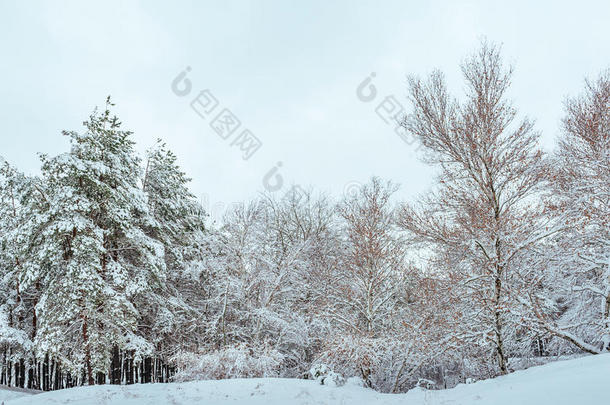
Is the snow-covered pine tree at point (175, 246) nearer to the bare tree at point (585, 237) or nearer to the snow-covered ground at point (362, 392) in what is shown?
the snow-covered ground at point (362, 392)

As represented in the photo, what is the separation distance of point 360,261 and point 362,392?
4.93 m

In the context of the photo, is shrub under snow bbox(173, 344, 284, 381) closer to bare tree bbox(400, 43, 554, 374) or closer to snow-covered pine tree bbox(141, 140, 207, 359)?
snow-covered pine tree bbox(141, 140, 207, 359)

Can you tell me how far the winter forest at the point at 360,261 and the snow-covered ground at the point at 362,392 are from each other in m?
1.40

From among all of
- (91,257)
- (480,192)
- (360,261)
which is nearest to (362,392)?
(360,261)

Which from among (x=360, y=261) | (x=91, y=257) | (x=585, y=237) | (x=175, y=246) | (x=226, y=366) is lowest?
(x=226, y=366)

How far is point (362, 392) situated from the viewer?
8.65 m

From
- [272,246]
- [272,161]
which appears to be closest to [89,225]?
[272,246]

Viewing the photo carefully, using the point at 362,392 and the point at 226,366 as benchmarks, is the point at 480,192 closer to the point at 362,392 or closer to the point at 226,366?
the point at 362,392

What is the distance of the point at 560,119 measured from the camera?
37.9 feet

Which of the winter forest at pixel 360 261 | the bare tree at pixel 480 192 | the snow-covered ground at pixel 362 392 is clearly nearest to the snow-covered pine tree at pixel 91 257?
the winter forest at pixel 360 261

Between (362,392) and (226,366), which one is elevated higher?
(226,366)

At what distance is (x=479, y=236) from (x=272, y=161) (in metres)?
15.1

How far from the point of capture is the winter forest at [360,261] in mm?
7762

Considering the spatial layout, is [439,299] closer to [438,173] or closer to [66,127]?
[438,173]
